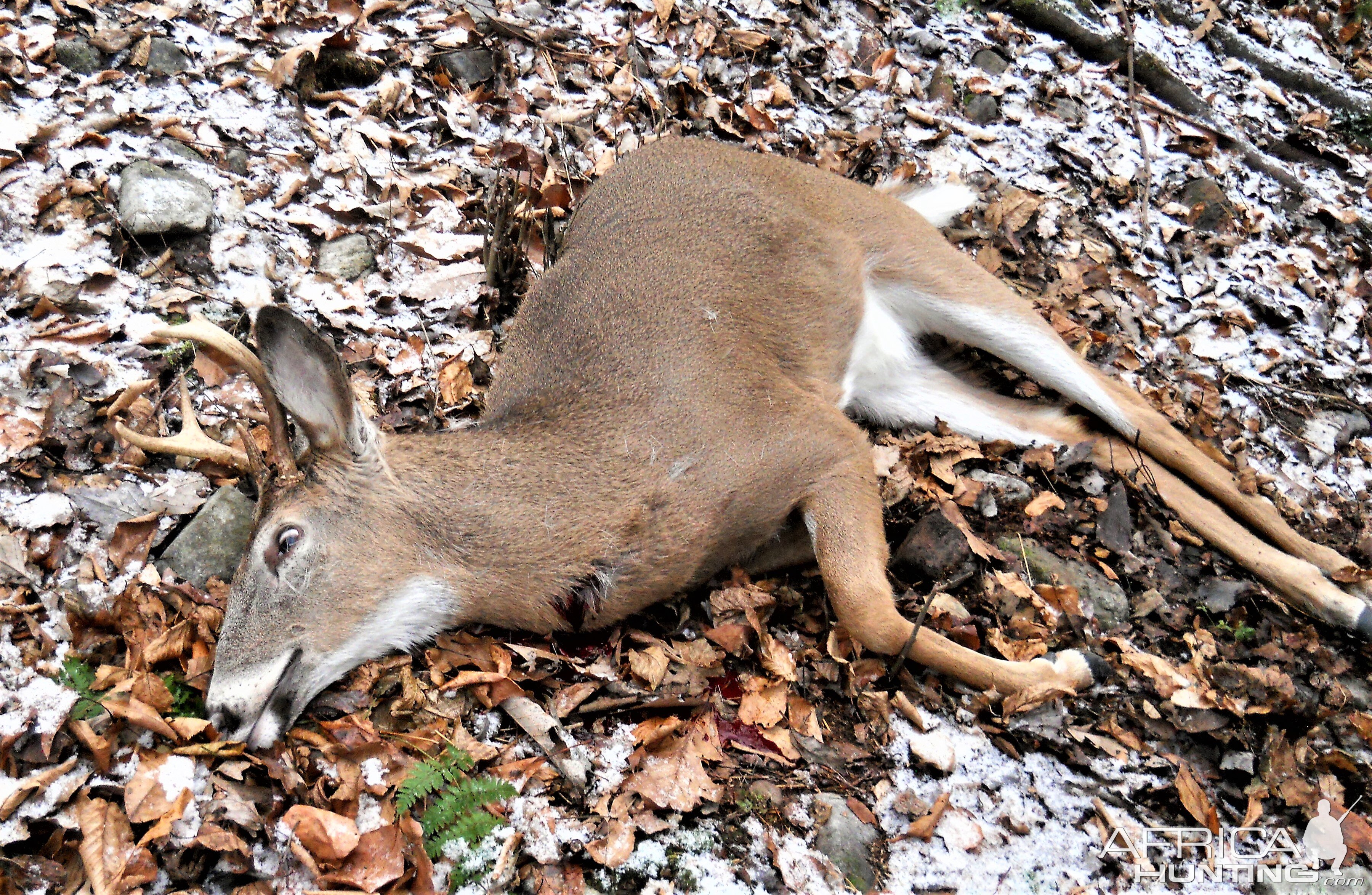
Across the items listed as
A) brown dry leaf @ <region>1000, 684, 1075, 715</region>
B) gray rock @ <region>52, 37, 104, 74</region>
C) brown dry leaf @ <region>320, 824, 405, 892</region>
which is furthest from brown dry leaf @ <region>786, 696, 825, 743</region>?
gray rock @ <region>52, 37, 104, 74</region>

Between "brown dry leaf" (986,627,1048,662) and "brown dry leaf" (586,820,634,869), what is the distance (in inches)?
70.3

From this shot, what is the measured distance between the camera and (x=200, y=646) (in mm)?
3439

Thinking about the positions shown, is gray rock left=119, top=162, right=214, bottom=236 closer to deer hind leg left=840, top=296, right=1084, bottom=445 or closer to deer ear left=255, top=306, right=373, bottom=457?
deer ear left=255, top=306, right=373, bottom=457

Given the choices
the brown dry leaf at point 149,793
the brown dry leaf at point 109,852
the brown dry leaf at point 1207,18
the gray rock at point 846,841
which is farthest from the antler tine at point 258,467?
the brown dry leaf at point 1207,18

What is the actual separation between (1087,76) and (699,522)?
570 centimetres

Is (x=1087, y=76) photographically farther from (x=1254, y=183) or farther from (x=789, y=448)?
(x=789, y=448)

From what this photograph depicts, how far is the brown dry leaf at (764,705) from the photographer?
3596mm

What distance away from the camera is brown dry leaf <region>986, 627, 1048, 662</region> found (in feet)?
13.0

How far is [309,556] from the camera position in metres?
3.40

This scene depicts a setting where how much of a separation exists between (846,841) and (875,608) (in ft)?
3.13

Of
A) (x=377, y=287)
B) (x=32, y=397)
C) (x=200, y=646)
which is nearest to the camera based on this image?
(x=200, y=646)

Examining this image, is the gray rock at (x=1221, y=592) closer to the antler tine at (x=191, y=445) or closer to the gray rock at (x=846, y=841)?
the gray rock at (x=846, y=841)

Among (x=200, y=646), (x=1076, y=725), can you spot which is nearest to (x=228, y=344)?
(x=200, y=646)

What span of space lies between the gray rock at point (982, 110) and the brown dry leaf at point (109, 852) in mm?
6596
